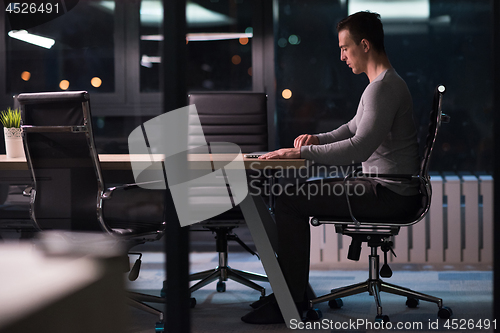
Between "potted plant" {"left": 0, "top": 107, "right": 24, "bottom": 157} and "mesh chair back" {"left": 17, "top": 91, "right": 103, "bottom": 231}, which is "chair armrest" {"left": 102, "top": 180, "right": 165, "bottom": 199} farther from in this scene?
"potted plant" {"left": 0, "top": 107, "right": 24, "bottom": 157}

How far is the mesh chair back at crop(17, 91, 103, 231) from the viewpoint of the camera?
87.4 inches

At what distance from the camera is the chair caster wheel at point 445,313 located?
248 cm

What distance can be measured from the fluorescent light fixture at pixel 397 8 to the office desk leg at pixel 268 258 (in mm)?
2337

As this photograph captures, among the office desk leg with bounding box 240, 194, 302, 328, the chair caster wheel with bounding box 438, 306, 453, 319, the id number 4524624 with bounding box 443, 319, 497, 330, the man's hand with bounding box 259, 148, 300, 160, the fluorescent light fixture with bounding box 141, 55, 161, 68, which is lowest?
the id number 4524624 with bounding box 443, 319, 497, 330

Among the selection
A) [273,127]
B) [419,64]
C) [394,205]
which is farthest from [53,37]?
[394,205]

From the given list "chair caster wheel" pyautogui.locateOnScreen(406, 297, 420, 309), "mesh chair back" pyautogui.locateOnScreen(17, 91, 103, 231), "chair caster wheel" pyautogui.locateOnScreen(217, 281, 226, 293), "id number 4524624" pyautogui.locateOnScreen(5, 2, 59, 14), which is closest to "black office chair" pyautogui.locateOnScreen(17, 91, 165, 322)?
"mesh chair back" pyautogui.locateOnScreen(17, 91, 103, 231)

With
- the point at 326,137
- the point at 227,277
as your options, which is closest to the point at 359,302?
the point at 227,277

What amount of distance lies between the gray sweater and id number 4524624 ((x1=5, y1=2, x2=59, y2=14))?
3049mm

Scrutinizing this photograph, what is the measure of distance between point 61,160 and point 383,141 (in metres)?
1.44

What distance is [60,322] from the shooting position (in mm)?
917

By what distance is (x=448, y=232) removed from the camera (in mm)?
3688

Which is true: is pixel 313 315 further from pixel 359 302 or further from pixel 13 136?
pixel 13 136

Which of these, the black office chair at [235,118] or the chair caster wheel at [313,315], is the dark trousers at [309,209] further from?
the black office chair at [235,118]

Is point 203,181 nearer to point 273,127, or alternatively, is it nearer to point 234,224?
point 234,224
